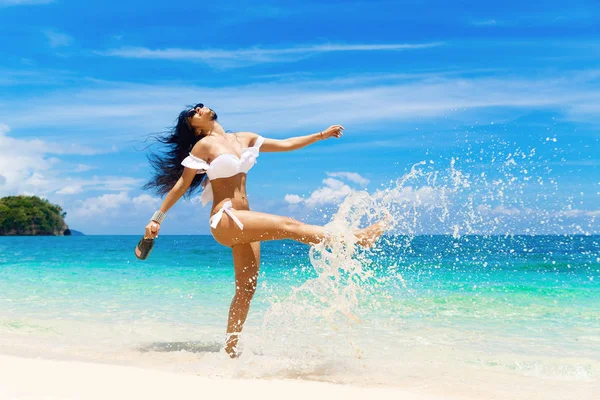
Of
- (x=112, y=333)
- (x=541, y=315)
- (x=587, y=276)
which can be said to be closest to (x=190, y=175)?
(x=112, y=333)

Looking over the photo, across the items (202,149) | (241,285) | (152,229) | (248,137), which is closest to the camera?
(152,229)

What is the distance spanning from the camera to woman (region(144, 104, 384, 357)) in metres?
4.95

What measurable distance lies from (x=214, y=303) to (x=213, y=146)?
542 centimetres

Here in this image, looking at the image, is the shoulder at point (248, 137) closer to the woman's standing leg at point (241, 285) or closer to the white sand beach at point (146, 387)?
the woman's standing leg at point (241, 285)

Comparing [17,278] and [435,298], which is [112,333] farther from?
[17,278]

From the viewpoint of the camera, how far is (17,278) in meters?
15.6

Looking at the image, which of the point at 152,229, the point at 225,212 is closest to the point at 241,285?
the point at 225,212

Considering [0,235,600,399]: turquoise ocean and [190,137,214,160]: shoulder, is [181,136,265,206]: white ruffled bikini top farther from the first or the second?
[0,235,600,399]: turquoise ocean

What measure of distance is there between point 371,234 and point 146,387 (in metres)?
2.11

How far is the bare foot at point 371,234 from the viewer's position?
16.0 feet

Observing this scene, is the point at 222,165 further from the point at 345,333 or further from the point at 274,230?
the point at 345,333

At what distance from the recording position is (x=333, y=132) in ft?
19.6

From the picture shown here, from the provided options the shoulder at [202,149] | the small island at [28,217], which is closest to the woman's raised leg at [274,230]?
the shoulder at [202,149]

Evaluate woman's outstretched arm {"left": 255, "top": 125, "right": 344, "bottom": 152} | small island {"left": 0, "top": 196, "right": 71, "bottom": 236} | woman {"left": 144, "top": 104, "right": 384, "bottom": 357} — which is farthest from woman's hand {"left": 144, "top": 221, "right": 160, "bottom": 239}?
small island {"left": 0, "top": 196, "right": 71, "bottom": 236}
